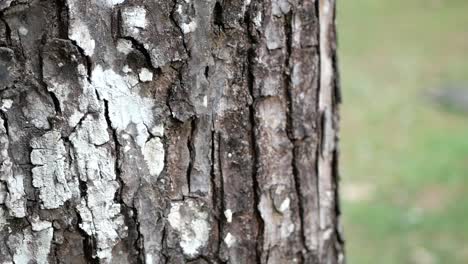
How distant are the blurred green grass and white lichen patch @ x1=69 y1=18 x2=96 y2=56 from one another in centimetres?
334

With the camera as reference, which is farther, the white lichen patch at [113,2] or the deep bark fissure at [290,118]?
the deep bark fissure at [290,118]

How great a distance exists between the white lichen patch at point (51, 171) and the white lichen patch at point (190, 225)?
182 mm

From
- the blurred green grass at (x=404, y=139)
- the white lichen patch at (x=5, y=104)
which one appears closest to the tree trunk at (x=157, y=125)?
the white lichen patch at (x=5, y=104)

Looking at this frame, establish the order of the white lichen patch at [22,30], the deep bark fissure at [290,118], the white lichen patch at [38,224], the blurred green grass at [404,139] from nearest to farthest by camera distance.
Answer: the white lichen patch at [22,30]
the white lichen patch at [38,224]
the deep bark fissure at [290,118]
the blurred green grass at [404,139]

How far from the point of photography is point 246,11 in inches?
Result: 50.3

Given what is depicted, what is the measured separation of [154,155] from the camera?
1.27 m

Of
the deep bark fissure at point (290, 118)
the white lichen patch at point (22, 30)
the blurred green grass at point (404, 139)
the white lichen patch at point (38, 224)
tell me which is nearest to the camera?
the white lichen patch at point (22, 30)

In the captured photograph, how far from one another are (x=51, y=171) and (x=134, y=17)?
266 mm

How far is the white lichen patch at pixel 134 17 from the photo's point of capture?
118 cm

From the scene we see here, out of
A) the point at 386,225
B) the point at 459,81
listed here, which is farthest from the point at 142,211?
the point at 459,81

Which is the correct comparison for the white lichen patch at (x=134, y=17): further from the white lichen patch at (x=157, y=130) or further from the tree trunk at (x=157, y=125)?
the white lichen patch at (x=157, y=130)

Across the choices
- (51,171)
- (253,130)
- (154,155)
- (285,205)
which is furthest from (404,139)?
(51,171)

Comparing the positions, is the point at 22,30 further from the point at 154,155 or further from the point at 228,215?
the point at 228,215

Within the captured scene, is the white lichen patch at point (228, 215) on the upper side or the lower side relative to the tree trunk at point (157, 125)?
lower
